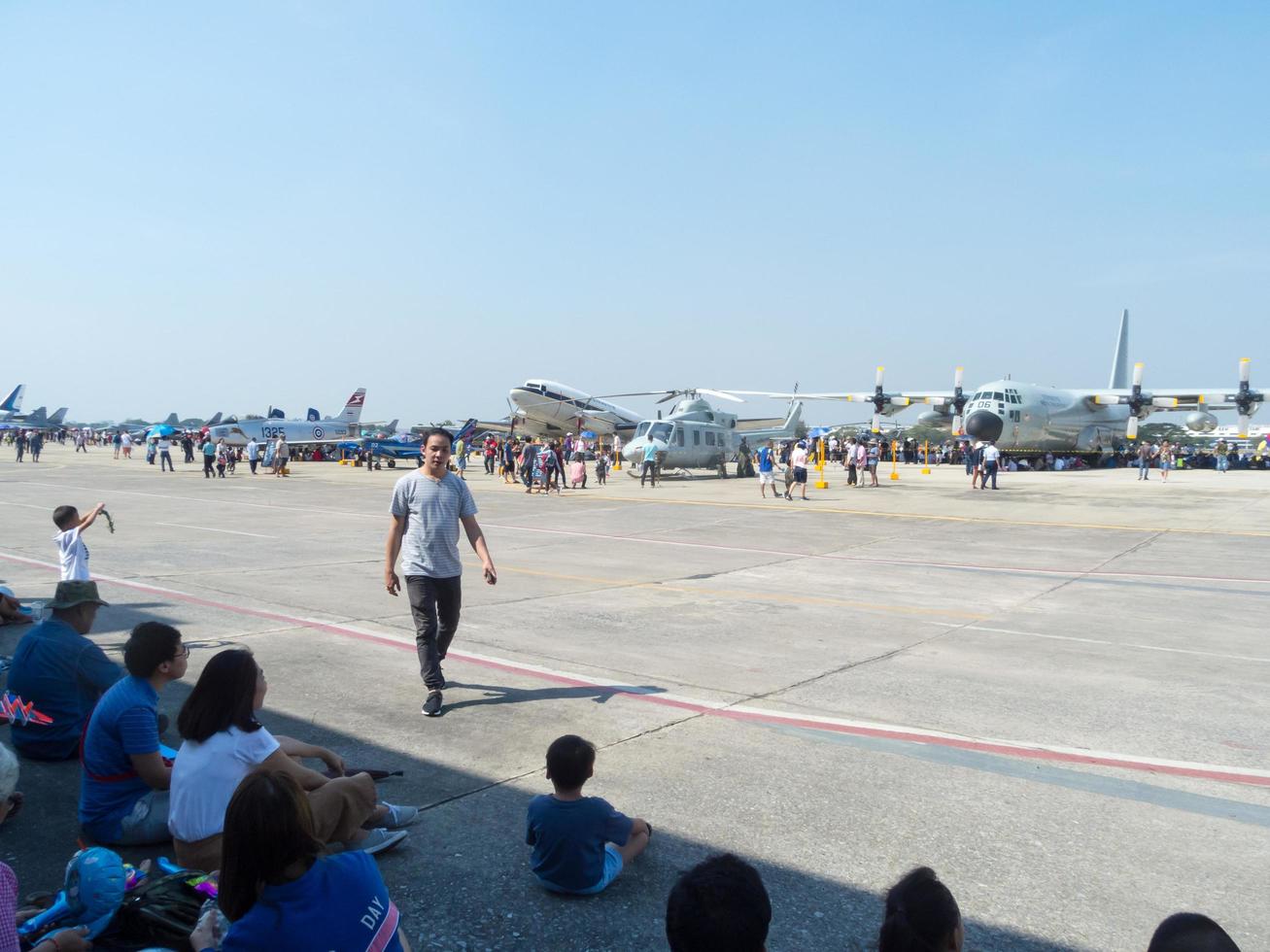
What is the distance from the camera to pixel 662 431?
3359 cm

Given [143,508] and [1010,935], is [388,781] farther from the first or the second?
[143,508]

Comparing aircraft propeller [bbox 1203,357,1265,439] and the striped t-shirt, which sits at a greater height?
aircraft propeller [bbox 1203,357,1265,439]

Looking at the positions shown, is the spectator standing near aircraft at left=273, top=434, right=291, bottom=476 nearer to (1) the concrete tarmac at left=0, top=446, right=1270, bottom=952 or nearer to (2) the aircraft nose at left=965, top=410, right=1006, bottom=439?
(1) the concrete tarmac at left=0, top=446, right=1270, bottom=952

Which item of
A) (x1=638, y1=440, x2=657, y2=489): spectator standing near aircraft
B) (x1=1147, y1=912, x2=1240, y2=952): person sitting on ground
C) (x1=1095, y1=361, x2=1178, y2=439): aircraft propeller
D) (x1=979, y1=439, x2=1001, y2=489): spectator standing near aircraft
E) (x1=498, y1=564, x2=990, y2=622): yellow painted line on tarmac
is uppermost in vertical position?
(x1=1095, y1=361, x2=1178, y2=439): aircraft propeller

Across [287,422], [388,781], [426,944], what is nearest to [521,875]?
[426,944]

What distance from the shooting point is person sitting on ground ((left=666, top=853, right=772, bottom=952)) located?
2268mm

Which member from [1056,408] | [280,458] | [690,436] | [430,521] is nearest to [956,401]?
[1056,408]

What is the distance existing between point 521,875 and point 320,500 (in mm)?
22526

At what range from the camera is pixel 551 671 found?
7.38 metres

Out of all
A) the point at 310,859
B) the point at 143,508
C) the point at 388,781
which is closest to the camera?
the point at 310,859

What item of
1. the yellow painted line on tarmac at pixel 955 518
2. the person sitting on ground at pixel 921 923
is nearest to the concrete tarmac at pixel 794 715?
the person sitting on ground at pixel 921 923

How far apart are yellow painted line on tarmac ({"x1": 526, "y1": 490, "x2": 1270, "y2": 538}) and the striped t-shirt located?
16145 mm

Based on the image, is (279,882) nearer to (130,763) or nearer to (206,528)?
(130,763)

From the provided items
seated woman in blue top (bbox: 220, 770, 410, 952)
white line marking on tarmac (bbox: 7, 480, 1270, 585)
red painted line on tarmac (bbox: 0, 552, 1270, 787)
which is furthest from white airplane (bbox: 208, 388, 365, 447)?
seated woman in blue top (bbox: 220, 770, 410, 952)
